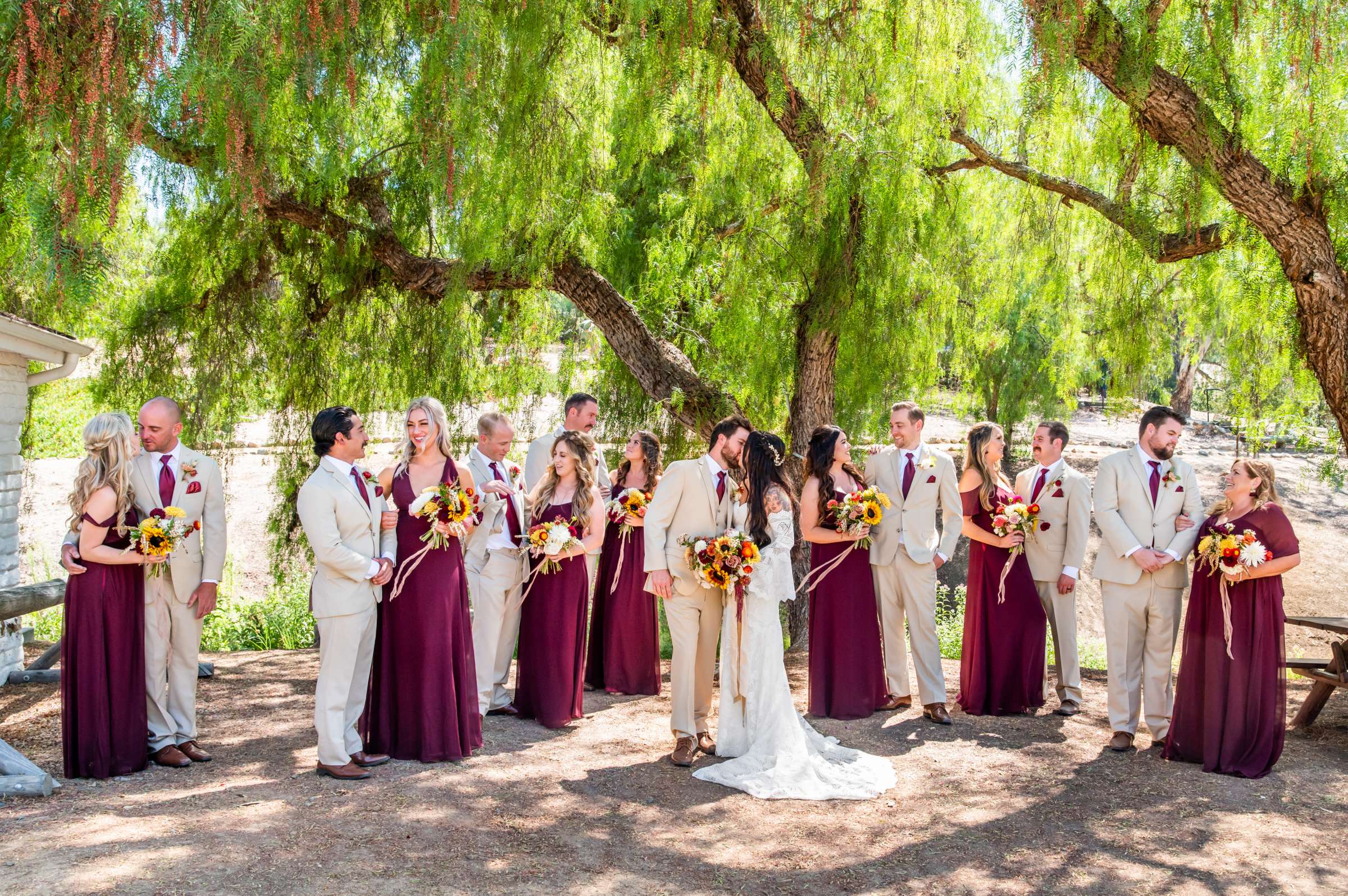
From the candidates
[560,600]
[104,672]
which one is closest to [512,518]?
[560,600]

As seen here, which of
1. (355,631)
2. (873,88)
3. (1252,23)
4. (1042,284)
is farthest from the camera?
(1042,284)

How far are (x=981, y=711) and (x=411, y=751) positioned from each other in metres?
3.86

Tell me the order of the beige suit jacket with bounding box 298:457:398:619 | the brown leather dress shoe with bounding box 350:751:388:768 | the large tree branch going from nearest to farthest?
the beige suit jacket with bounding box 298:457:398:619 → the brown leather dress shoe with bounding box 350:751:388:768 → the large tree branch

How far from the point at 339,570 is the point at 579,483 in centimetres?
195

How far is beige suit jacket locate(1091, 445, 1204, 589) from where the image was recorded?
6.73 metres

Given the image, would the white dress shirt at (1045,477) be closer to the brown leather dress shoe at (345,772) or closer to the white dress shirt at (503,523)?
the white dress shirt at (503,523)

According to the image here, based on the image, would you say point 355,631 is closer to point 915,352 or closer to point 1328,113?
point 915,352

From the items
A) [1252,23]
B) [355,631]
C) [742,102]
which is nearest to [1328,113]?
[1252,23]

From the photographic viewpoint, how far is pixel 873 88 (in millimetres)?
8344

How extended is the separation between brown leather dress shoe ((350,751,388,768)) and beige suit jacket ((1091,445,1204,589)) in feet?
13.9

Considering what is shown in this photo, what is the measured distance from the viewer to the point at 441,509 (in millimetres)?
5977

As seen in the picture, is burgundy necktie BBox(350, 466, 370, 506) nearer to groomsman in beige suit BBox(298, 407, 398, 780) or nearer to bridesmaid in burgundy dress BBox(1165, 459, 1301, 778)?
groomsman in beige suit BBox(298, 407, 398, 780)

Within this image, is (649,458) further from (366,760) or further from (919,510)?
(366,760)

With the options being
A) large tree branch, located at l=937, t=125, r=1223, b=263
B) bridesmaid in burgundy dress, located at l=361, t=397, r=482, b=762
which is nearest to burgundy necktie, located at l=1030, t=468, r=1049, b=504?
large tree branch, located at l=937, t=125, r=1223, b=263
